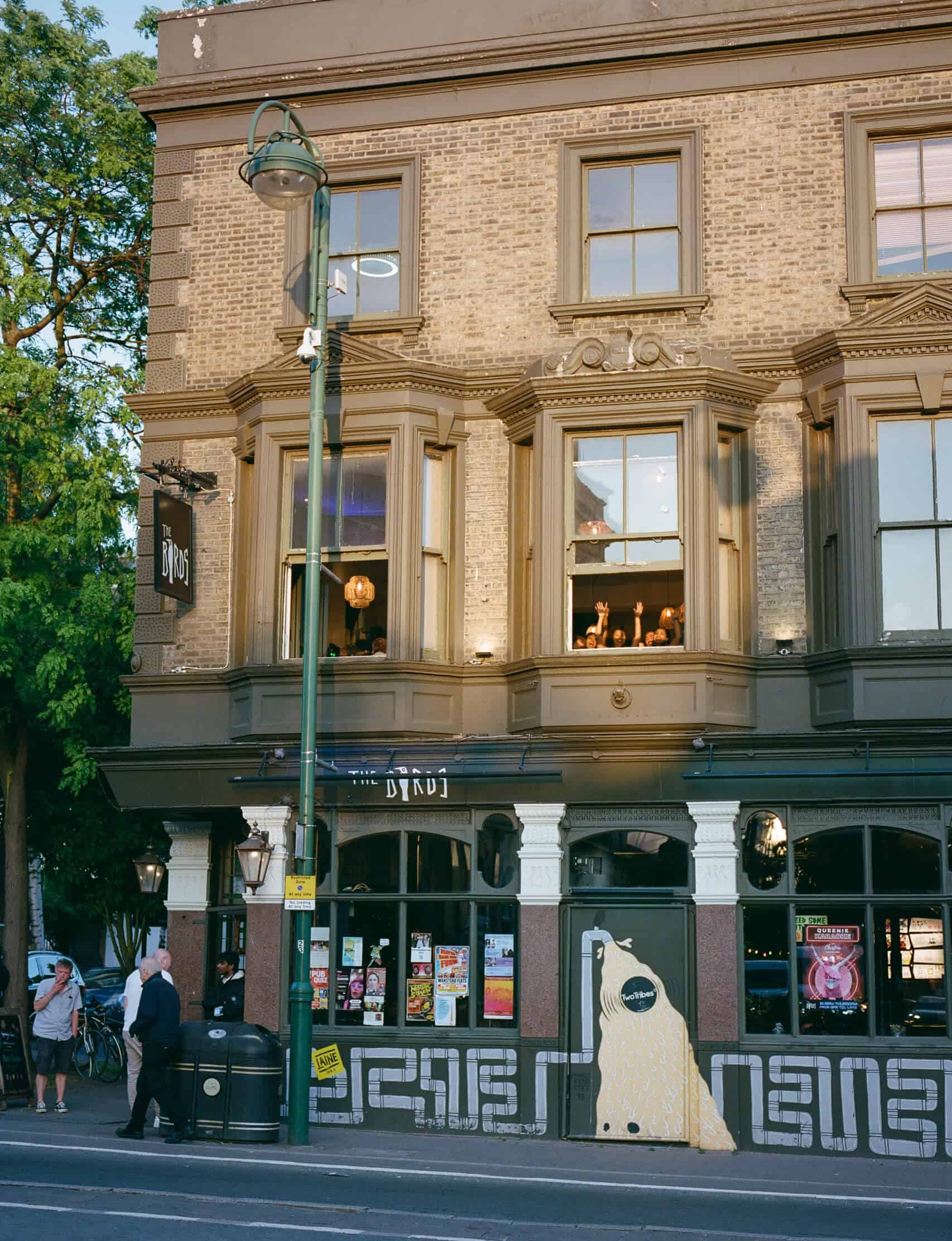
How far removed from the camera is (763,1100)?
14.6m

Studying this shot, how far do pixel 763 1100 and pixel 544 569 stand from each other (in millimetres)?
5601

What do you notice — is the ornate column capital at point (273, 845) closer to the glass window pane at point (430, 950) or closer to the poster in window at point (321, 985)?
the poster in window at point (321, 985)

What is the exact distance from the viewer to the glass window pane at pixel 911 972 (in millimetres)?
14523

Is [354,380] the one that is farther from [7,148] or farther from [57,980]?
[7,148]

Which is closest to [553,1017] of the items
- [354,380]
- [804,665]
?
[804,665]

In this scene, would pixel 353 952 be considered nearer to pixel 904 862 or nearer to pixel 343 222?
pixel 904 862

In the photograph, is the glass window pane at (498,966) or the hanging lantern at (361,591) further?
the hanging lantern at (361,591)

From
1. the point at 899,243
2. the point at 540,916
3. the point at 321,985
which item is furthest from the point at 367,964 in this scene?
the point at 899,243

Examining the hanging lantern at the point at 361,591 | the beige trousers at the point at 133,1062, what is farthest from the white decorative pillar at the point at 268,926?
the hanging lantern at the point at 361,591

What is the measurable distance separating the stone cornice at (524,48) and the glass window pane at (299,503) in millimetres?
4454

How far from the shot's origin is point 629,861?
50.5 ft

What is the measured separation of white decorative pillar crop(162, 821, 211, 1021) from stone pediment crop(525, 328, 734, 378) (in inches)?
250

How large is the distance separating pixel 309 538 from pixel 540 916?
444 cm

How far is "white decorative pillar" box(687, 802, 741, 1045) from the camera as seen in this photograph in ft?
48.5
